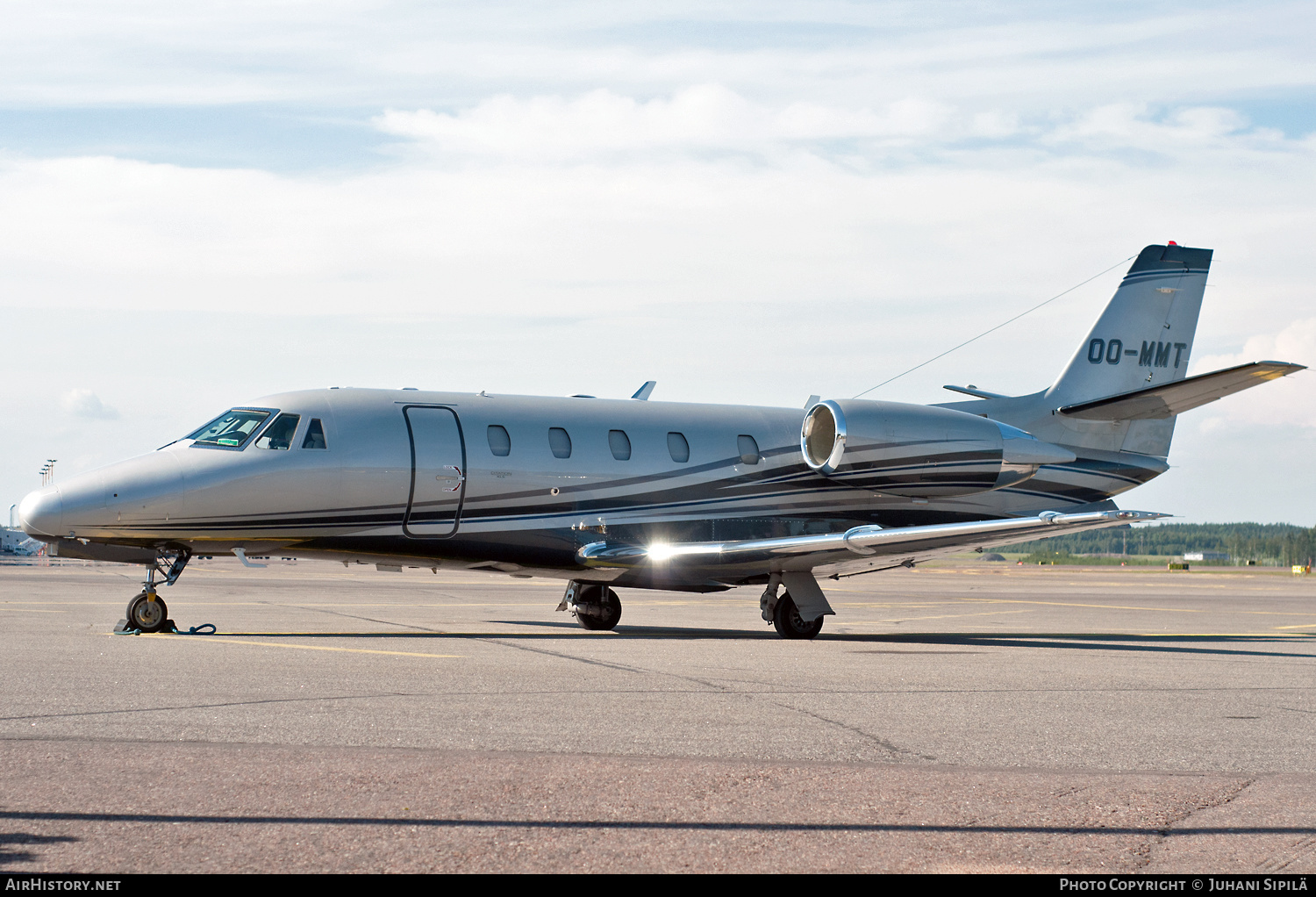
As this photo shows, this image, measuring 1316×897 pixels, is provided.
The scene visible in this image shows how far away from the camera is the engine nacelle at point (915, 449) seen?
70.2ft

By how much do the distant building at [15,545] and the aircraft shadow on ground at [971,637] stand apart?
96.7 meters

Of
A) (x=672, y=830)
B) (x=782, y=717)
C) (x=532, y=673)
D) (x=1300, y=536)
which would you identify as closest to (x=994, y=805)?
(x=672, y=830)

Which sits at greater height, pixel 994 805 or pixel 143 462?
pixel 143 462

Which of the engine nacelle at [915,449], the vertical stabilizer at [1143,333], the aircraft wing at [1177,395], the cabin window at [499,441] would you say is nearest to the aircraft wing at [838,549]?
the engine nacelle at [915,449]

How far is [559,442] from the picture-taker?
2042 centimetres

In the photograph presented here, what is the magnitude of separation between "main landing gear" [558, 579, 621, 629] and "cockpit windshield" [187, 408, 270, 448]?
20.5 ft

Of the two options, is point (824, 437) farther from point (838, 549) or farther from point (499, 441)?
point (499, 441)

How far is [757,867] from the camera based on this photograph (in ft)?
18.0

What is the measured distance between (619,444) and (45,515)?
859cm

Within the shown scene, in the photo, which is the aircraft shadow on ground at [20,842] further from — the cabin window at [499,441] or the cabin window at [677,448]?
the cabin window at [677,448]

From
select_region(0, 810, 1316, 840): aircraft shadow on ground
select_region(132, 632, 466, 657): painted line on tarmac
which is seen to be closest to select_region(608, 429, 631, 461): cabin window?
Result: select_region(132, 632, 466, 657): painted line on tarmac
